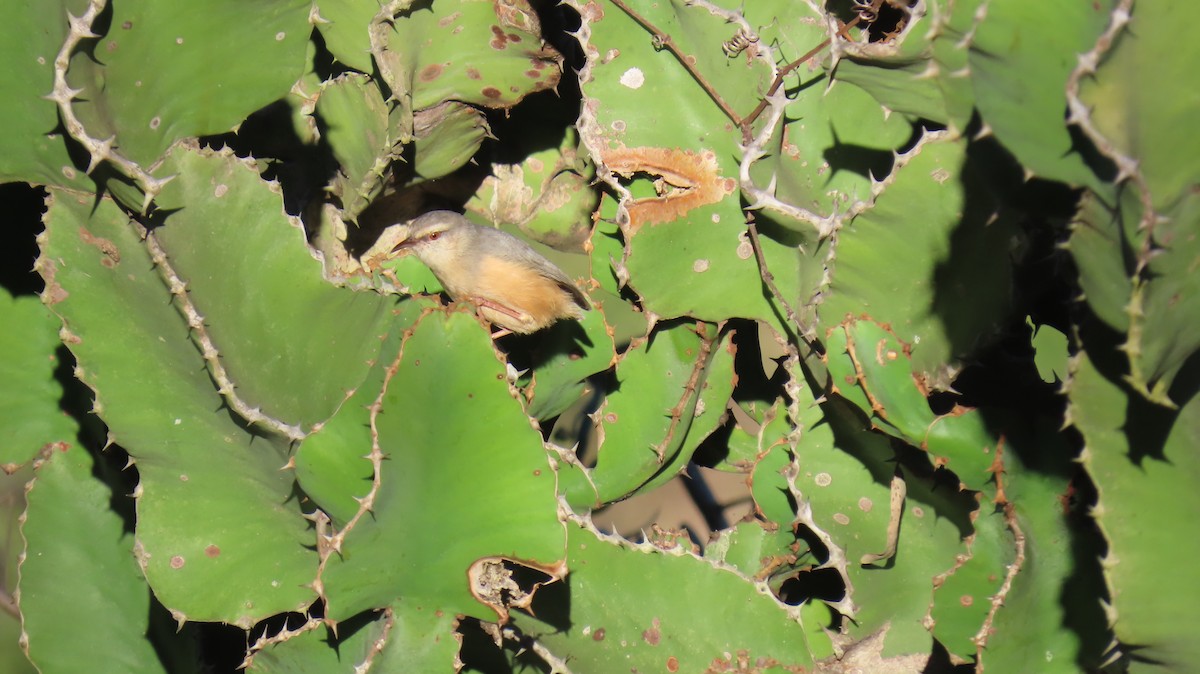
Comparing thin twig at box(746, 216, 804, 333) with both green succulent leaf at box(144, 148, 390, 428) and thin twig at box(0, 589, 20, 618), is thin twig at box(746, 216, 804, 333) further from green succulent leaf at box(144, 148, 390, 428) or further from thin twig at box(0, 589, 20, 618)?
thin twig at box(0, 589, 20, 618)

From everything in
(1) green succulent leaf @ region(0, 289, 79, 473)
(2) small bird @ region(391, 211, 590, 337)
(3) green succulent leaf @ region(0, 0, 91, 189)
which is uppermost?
(3) green succulent leaf @ region(0, 0, 91, 189)

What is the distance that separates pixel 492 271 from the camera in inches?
67.3

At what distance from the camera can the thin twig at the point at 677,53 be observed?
1390 mm

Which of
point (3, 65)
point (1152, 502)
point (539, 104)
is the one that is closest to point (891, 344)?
point (1152, 502)

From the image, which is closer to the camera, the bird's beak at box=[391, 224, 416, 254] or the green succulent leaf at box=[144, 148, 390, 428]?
the green succulent leaf at box=[144, 148, 390, 428]

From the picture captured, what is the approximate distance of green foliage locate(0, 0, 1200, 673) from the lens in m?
1.06

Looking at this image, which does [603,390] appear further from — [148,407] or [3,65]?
[3,65]

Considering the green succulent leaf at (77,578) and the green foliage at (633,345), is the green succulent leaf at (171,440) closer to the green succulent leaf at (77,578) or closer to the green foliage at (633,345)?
the green foliage at (633,345)

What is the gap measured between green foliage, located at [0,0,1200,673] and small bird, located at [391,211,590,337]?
0.07 m

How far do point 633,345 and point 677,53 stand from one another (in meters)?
0.40

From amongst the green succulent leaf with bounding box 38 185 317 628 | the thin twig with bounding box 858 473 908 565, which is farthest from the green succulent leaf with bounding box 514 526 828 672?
the green succulent leaf with bounding box 38 185 317 628

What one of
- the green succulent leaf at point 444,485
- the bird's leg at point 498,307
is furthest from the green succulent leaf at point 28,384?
the bird's leg at point 498,307

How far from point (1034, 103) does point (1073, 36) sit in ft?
0.23

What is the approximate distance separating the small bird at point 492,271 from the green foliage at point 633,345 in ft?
0.21
